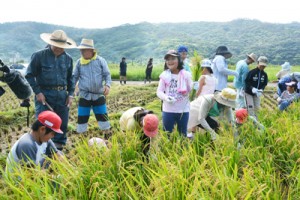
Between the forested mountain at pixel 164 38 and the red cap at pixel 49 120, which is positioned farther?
the forested mountain at pixel 164 38

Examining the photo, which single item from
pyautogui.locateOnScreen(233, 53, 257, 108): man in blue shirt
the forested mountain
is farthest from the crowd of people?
the forested mountain

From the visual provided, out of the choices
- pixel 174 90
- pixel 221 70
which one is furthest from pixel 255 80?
pixel 174 90

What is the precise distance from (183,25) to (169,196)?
14351 cm

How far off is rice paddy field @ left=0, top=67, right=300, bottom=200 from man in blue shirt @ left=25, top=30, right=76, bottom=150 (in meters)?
0.84

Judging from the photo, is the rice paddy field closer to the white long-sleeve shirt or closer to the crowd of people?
the crowd of people

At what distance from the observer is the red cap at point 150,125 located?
3.27 m

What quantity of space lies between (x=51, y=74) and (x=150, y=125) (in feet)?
5.62

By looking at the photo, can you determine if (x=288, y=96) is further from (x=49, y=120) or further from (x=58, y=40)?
(x=49, y=120)

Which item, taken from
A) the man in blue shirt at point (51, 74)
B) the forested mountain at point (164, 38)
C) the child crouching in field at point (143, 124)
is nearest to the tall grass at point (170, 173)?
the child crouching in field at point (143, 124)

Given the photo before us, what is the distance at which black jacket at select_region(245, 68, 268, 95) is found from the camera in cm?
604

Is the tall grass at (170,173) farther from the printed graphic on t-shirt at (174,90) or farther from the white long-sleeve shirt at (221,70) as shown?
the white long-sleeve shirt at (221,70)

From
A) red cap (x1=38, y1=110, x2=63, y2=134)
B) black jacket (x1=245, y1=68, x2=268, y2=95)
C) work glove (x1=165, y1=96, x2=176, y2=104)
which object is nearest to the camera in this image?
red cap (x1=38, y1=110, x2=63, y2=134)

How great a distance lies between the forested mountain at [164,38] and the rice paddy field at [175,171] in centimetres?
7587

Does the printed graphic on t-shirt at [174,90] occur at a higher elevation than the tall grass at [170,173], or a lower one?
higher
